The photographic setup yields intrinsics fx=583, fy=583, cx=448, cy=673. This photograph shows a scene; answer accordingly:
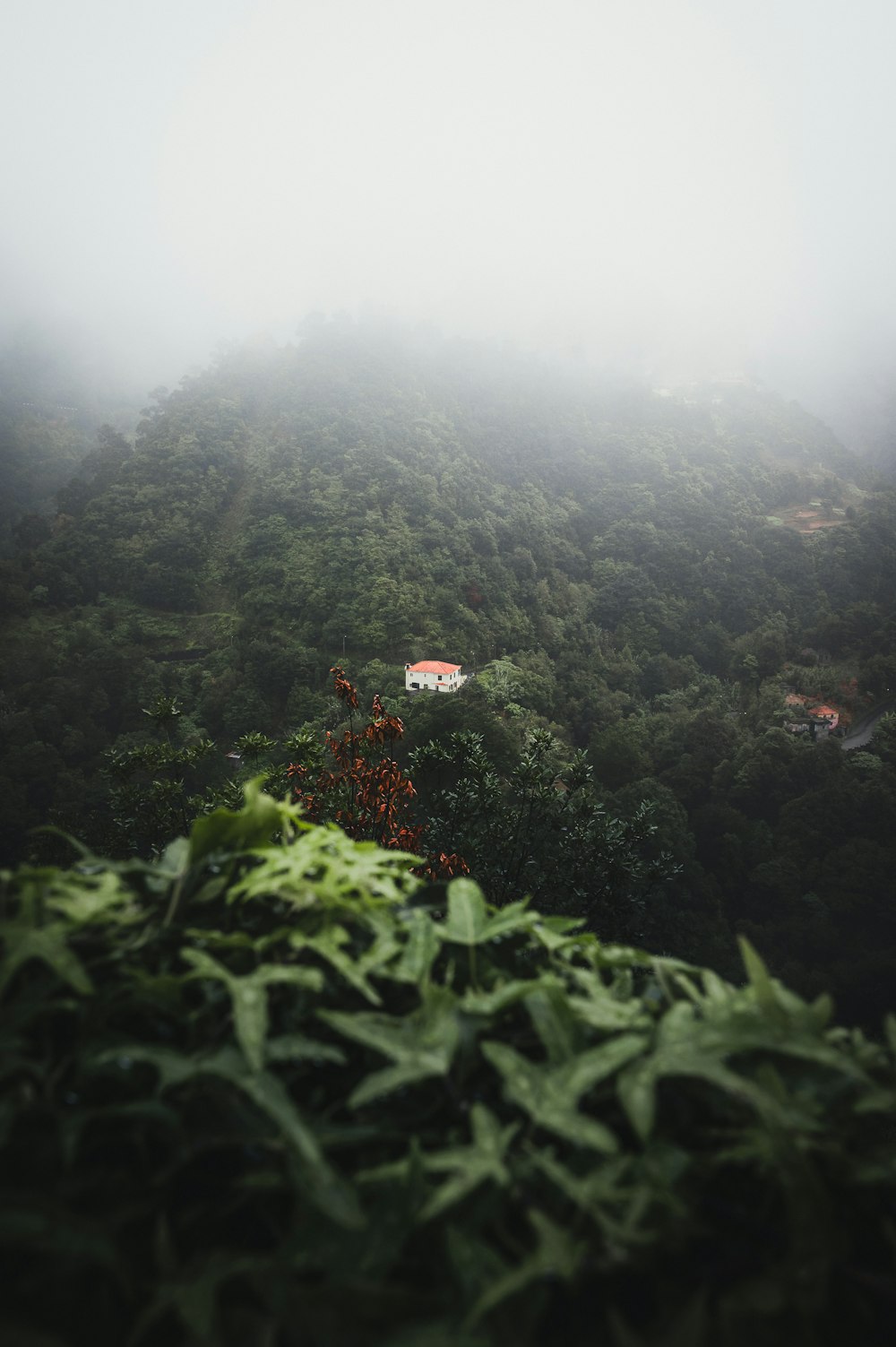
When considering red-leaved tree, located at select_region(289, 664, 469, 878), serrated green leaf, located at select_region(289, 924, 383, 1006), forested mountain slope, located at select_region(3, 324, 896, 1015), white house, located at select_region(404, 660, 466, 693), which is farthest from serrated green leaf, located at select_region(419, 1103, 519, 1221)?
white house, located at select_region(404, 660, 466, 693)

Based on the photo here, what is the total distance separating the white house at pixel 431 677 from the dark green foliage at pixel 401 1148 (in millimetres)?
26598

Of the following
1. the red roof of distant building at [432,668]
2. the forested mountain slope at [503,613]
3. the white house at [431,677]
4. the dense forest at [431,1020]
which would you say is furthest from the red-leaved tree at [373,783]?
the red roof of distant building at [432,668]

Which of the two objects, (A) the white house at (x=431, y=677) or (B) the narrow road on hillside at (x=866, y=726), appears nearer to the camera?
(A) the white house at (x=431, y=677)

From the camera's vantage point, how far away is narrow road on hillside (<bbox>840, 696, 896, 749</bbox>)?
30.3 m

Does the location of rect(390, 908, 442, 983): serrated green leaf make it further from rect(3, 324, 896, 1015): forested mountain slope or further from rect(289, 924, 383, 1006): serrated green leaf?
rect(3, 324, 896, 1015): forested mountain slope

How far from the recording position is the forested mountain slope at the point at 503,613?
19.3m

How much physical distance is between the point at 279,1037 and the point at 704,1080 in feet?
1.34

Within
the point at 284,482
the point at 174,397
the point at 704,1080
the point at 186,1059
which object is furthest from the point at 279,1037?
the point at 174,397

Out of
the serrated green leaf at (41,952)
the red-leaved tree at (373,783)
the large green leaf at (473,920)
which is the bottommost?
the red-leaved tree at (373,783)

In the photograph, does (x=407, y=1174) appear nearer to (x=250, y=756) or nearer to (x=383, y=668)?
(x=250, y=756)

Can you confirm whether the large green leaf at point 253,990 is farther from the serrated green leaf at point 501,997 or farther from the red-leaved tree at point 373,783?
the red-leaved tree at point 373,783

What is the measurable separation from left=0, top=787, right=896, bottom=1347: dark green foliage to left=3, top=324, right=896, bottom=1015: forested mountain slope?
7.40m

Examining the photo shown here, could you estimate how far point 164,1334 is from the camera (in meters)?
0.39

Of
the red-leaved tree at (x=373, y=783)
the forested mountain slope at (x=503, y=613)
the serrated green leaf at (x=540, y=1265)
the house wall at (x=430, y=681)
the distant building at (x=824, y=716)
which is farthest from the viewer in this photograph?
the distant building at (x=824, y=716)
